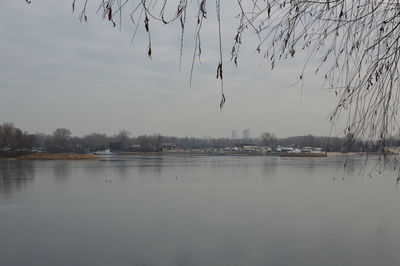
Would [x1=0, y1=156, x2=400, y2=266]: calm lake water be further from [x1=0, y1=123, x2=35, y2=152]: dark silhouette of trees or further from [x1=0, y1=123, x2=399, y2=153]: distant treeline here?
[x1=0, y1=123, x2=35, y2=152]: dark silhouette of trees

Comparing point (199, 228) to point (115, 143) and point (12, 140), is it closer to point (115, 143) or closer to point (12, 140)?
point (12, 140)

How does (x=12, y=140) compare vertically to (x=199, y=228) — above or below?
above

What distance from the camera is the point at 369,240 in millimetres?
8203

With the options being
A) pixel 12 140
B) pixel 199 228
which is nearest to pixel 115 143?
pixel 12 140

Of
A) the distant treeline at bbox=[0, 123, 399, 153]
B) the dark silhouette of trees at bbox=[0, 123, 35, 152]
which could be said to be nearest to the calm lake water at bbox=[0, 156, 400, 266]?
the distant treeline at bbox=[0, 123, 399, 153]

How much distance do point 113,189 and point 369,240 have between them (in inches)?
446

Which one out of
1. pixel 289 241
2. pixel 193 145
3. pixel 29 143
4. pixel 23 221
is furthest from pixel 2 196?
pixel 193 145

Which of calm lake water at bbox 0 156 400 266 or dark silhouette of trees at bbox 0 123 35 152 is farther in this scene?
dark silhouette of trees at bbox 0 123 35 152

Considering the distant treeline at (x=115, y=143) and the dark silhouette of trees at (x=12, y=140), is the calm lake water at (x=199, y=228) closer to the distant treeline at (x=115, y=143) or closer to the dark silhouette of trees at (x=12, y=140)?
Result: the distant treeline at (x=115, y=143)

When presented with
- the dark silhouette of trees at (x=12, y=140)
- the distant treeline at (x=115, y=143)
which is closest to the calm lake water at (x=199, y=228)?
the distant treeline at (x=115, y=143)

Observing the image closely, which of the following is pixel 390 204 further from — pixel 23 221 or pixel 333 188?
pixel 23 221

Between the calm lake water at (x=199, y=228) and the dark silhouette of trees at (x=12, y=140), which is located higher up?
the dark silhouette of trees at (x=12, y=140)

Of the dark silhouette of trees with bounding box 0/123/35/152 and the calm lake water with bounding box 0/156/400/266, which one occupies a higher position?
the dark silhouette of trees with bounding box 0/123/35/152

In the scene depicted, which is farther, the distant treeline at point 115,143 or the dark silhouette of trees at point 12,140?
the dark silhouette of trees at point 12,140
